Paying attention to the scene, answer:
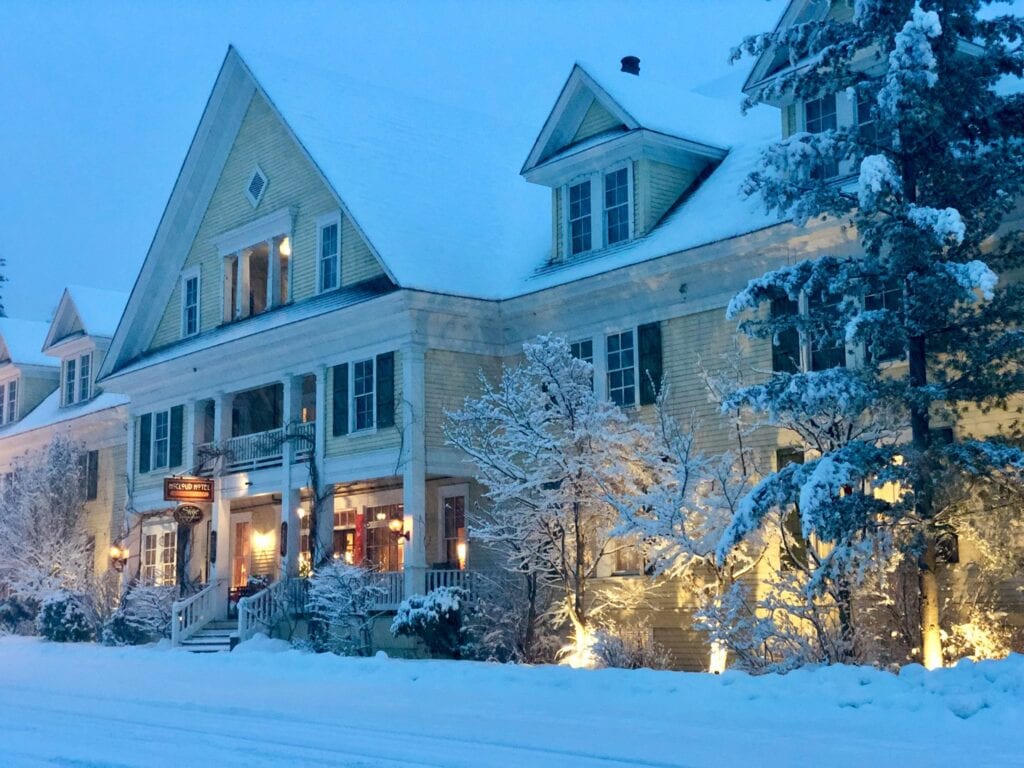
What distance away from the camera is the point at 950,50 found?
1525 cm

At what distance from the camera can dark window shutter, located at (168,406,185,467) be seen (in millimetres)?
32344

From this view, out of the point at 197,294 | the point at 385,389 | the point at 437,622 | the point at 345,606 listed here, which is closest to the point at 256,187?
the point at 197,294

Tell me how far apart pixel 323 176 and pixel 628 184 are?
21.5 ft

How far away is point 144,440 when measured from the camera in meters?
33.8

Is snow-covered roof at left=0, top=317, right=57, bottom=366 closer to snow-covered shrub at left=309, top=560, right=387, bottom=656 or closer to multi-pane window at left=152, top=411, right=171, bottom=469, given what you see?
multi-pane window at left=152, top=411, right=171, bottom=469

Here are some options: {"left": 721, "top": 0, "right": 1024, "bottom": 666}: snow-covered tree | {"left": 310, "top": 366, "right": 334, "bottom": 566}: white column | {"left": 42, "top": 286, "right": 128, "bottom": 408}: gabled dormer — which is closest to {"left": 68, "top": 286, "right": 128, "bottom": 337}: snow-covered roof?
{"left": 42, "top": 286, "right": 128, "bottom": 408}: gabled dormer

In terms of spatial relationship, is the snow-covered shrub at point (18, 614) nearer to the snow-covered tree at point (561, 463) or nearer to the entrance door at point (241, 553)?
the entrance door at point (241, 553)

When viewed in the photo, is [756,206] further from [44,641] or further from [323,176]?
[44,641]

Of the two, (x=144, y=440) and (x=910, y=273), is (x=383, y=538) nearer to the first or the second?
(x=144, y=440)

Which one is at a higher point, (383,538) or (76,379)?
(76,379)

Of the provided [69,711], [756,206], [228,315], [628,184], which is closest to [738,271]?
[756,206]

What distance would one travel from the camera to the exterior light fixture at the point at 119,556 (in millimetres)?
34281

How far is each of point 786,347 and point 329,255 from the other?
1098cm

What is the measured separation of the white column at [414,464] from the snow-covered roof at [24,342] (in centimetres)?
2310
